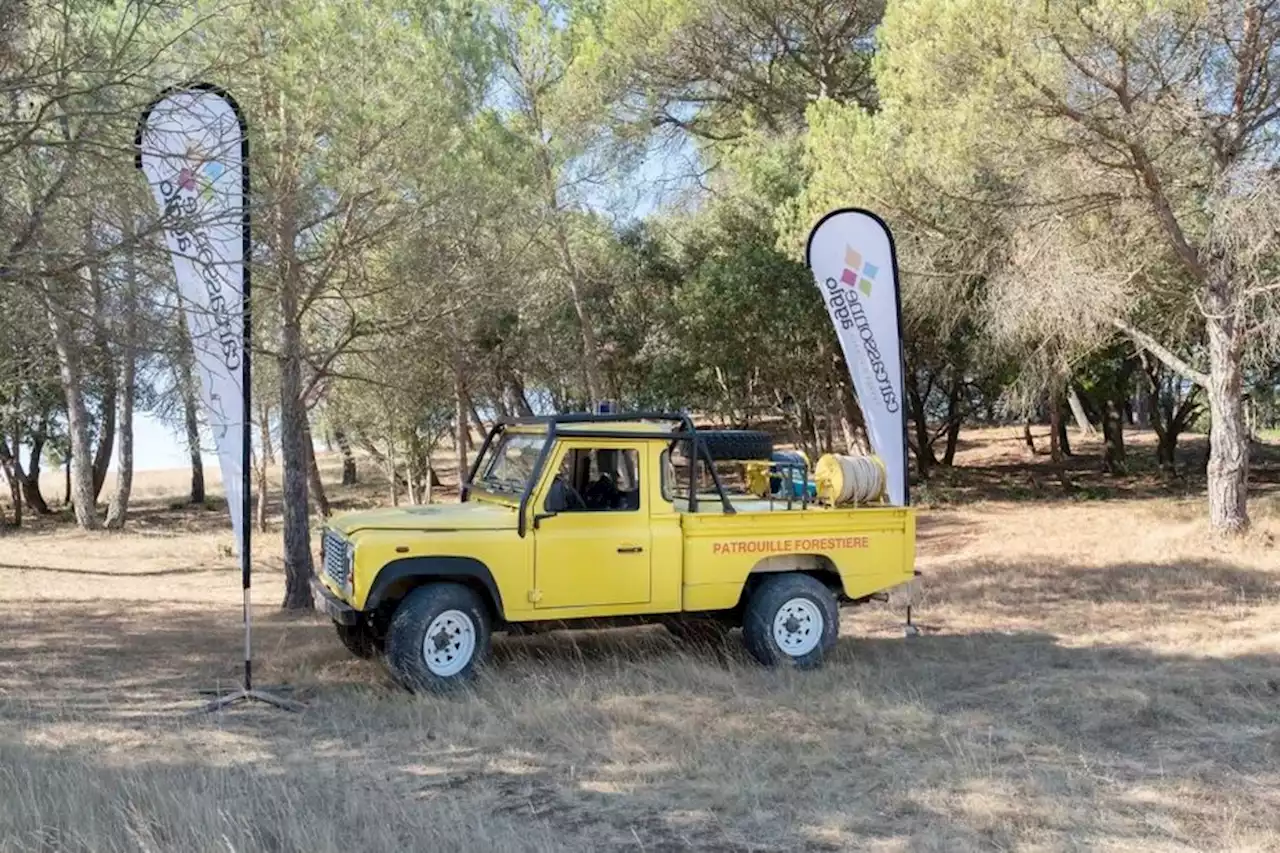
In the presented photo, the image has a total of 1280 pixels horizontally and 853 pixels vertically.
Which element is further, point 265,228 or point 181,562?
point 181,562

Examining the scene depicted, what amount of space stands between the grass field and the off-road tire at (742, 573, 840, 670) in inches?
8.9

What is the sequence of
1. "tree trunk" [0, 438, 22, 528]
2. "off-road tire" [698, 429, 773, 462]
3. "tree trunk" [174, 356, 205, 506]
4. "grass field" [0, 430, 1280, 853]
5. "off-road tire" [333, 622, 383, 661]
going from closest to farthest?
"grass field" [0, 430, 1280, 853], "off-road tire" [333, 622, 383, 661], "off-road tire" [698, 429, 773, 462], "tree trunk" [174, 356, 205, 506], "tree trunk" [0, 438, 22, 528]

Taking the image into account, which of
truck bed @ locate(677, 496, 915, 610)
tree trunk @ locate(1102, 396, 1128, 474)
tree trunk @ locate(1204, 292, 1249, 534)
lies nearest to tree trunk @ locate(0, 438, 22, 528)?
truck bed @ locate(677, 496, 915, 610)

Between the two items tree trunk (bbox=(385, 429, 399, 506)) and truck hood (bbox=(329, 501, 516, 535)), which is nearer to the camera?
truck hood (bbox=(329, 501, 516, 535))

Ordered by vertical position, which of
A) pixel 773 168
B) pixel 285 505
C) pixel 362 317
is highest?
pixel 773 168

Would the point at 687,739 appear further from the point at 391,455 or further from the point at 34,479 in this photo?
→ the point at 34,479

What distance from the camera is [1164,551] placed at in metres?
14.1

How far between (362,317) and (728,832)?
10.3 metres

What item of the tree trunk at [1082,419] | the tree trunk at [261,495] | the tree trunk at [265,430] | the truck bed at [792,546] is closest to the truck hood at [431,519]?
the truck bed at [792,546]

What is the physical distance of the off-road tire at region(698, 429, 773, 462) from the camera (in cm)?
868

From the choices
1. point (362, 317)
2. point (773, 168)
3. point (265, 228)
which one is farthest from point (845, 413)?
point (265, 228)

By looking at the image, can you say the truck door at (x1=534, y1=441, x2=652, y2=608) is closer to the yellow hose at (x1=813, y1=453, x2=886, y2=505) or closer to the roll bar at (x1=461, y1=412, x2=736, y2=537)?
the roll bar at (x1=461, y1=412, x2=736, y2=537)

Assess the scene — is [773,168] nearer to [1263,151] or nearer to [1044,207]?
[1044,207]

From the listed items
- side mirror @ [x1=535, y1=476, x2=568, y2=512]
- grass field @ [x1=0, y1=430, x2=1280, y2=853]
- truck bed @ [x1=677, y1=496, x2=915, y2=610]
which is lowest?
grass field @ [x1=0, y1=430, x2=1280, y2=853]
